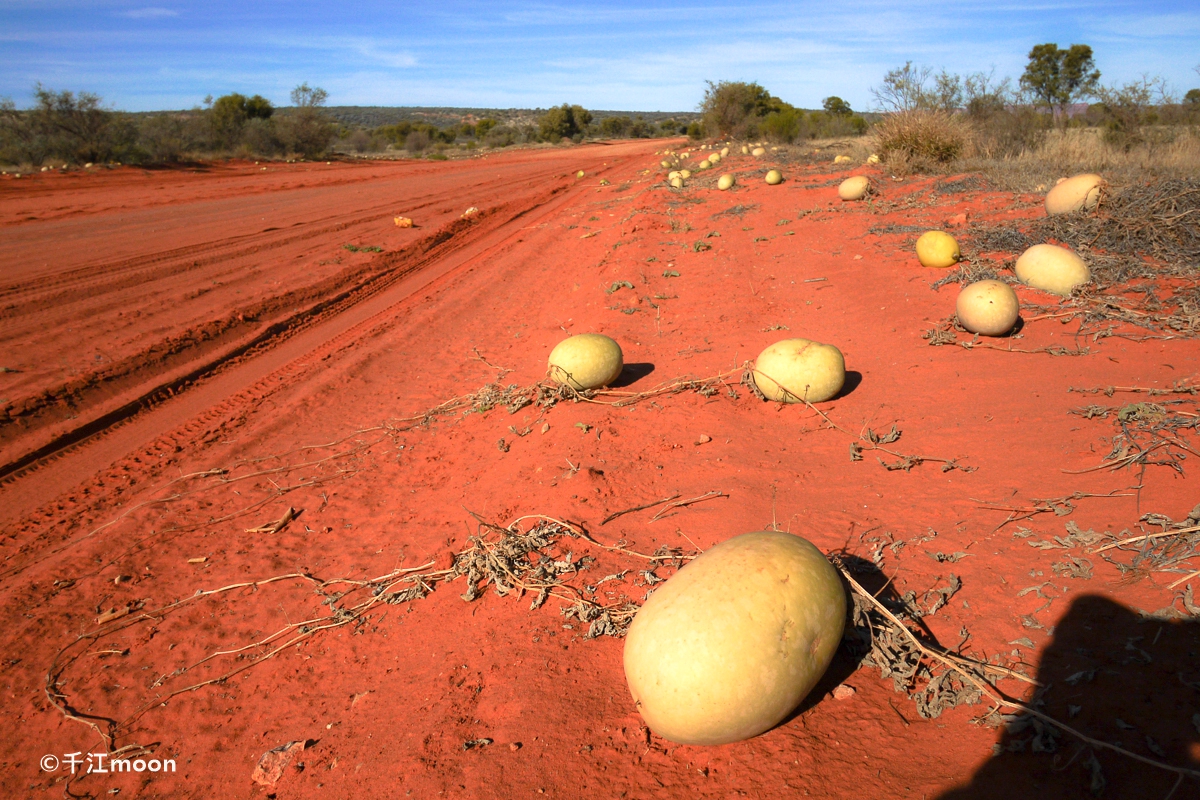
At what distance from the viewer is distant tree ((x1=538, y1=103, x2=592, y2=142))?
2020 inches

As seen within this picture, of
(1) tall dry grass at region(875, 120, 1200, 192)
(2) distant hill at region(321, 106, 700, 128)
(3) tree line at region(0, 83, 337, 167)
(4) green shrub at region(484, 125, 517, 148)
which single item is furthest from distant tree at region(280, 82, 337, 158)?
(2) distant hill at region(321, 106, 700, 128)

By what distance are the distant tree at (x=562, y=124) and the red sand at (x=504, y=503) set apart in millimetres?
45153

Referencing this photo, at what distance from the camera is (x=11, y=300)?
897 centimetres

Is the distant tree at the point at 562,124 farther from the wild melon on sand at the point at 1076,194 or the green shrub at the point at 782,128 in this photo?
the wild melon on sand at the point at 1076,194

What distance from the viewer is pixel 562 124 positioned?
51812 mm

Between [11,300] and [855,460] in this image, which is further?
[11,300]

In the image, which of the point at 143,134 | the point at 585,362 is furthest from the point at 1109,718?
the point at 143,134

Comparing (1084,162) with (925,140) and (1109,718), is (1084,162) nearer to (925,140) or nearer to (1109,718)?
(925,140)

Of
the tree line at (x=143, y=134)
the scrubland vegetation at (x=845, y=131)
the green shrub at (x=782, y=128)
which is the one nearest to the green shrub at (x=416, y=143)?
the scrubland vegetation at (x=845, y=131)

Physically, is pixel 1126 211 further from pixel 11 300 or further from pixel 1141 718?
pixel 11 300

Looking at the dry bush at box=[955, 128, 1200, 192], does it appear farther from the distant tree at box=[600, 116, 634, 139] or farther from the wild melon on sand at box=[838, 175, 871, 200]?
the distant tree at box=[600, 116, 634, 139]

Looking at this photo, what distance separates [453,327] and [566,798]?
7041 millimetres

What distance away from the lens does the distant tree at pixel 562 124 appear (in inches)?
2020

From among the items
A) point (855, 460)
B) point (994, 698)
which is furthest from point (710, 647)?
point (855, 460)
